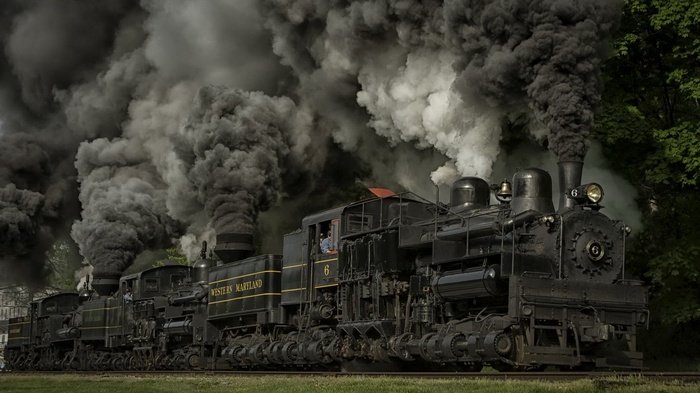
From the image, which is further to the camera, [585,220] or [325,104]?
[325,104]

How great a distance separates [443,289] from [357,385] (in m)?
3.23

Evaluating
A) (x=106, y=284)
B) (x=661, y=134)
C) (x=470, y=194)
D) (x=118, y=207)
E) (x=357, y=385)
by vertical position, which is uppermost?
(x=661, y=134)

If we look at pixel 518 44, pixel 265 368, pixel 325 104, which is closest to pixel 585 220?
pixel 518 44

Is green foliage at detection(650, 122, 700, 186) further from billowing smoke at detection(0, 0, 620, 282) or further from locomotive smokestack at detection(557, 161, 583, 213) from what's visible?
locomotive smokestack at detection(557, 161, 583, 213)

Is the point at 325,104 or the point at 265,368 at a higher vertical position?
the point at 325,104

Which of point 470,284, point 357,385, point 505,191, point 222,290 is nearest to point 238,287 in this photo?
point 222,290

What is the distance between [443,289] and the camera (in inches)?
661

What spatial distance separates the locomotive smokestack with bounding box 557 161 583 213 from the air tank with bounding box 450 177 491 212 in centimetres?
172

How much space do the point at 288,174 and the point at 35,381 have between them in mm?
13544

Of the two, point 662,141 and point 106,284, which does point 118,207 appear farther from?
point 662,141

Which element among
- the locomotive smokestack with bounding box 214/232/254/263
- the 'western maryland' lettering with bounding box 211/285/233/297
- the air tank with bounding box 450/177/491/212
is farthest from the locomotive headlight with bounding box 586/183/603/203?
the locomotive smokestack with bounding box 214/232/254/263

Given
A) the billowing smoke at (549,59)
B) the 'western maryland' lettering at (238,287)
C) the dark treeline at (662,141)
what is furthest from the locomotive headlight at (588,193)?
the 'western maryland' lettering at (238,287)

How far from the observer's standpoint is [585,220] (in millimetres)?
16281

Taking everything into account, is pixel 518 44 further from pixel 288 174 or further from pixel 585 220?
pixel 288 174
